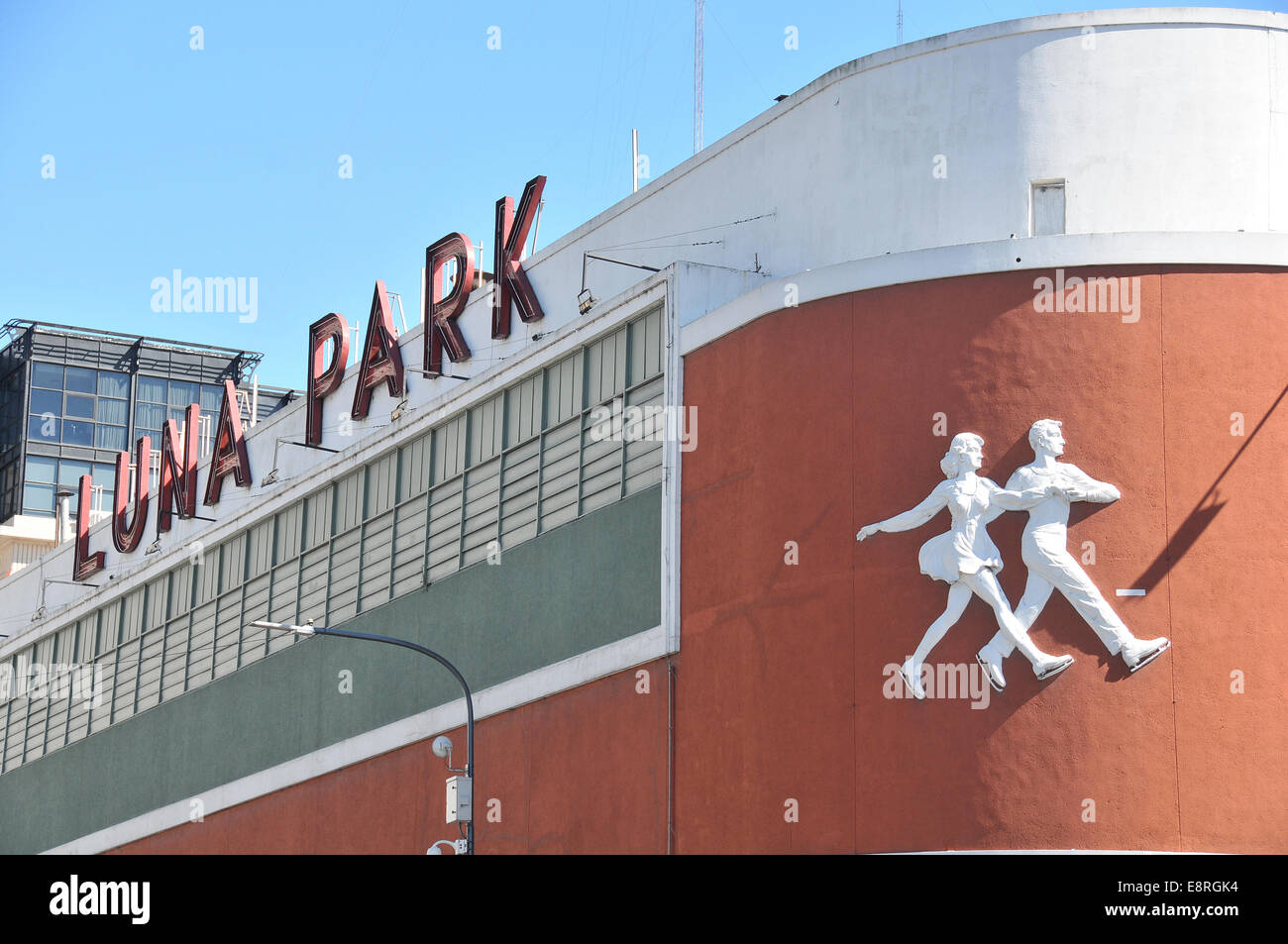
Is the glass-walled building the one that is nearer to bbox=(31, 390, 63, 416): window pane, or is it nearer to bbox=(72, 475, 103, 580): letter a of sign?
bbox=(31, 390, 63, 416): window pane

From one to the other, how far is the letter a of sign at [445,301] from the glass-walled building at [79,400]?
134 ft

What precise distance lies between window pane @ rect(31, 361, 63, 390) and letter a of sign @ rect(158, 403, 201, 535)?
33842 millimetres

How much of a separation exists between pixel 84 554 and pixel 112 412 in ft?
99.8

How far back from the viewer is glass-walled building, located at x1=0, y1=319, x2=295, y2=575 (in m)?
80.2

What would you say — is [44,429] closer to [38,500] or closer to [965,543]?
[38,500]

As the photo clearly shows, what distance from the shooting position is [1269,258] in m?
28.1

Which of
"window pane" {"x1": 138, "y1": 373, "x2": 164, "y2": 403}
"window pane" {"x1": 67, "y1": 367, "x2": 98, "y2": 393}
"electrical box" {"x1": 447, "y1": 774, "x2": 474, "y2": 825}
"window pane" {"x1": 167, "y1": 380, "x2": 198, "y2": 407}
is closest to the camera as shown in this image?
"electrical box" {"x1": 447, "y1": 774, "x2": 474, "y2": 825}

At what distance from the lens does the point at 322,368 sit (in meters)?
43.6

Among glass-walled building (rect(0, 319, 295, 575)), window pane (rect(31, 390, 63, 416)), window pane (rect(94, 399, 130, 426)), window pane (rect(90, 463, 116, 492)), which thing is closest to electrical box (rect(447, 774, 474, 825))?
glass-walled building (rect(0, 319, 295, 575))

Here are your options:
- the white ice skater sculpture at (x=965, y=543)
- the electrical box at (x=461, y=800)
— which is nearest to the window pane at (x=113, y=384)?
the electrical box at (x=461, y=800)

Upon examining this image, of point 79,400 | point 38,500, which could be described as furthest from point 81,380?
point 38,500

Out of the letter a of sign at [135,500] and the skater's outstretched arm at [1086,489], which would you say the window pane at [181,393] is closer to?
the letter a of sign at [135,500]
